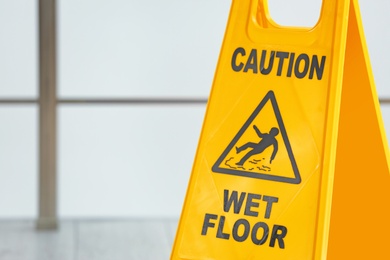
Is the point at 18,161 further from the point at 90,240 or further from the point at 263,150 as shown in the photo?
the point at 263,150

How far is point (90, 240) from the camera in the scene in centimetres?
509

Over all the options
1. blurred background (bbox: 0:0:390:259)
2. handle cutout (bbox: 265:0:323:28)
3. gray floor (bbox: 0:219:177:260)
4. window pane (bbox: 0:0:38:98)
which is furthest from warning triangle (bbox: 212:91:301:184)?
window pane (bbox: 0:0:38:98)

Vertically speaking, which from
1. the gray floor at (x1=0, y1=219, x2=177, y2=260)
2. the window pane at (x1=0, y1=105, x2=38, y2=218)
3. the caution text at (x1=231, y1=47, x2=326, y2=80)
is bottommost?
the gray floor at (x1=0, y1=219, x2=177, y2=260)

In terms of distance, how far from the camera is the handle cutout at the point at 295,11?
209 inches

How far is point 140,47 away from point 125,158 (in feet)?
2.01

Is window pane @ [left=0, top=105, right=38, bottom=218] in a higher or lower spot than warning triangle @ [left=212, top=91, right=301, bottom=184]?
lower

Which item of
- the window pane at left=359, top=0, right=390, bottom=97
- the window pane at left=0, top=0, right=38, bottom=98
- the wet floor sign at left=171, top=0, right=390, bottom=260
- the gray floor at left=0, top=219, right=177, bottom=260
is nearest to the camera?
the wet floor sign at left=171, top=0, right=390, bottom=260

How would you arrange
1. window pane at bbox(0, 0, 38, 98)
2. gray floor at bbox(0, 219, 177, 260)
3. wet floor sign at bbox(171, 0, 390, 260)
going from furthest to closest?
window pane at bbox(0, 0, 38, 98), gray floor at bbox(0, 219, 177, 260), wet floor sign at bbox(171, 0, 390, 260)

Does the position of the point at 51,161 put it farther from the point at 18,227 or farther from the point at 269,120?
the point at 269,120

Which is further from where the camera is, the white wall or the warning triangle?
the white wall

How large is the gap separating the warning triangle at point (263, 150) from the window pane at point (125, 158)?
195cm

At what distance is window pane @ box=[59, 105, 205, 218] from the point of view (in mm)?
5418

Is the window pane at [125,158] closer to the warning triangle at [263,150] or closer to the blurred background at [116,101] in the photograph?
the blurred background at [116,101]

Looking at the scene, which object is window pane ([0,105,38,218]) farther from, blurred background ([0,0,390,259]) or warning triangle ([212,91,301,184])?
warning triangle ([212,91,301,184])
